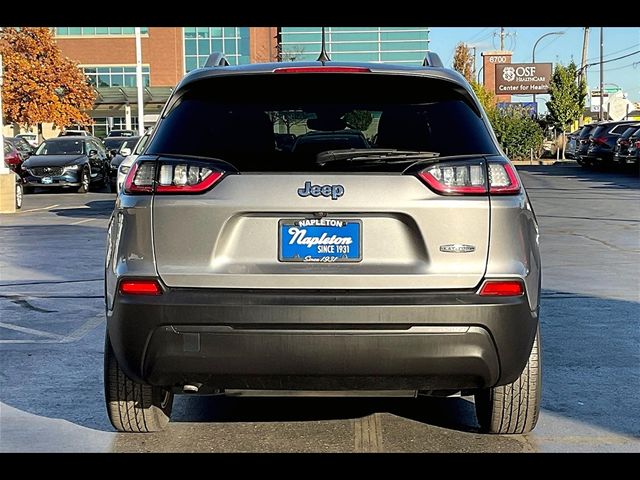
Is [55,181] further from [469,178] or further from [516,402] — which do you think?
[469,178]

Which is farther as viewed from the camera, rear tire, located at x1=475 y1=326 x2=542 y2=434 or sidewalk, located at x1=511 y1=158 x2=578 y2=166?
sidewalk, located at x1=511 y1=158 x2=578 y2=166

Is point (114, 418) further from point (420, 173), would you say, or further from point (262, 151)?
point (420, 173)

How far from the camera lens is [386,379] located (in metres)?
4.45

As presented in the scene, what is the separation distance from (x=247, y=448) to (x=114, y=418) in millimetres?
678

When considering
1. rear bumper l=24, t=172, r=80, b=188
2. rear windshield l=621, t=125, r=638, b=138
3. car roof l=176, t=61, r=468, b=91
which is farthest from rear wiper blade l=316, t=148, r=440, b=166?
rear windshield l=621, t=125, r=638, b=138

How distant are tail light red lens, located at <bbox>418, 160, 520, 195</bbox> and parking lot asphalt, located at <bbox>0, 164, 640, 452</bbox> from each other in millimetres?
1382

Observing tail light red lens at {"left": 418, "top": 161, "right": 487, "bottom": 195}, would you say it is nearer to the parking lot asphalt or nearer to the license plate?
the license plate

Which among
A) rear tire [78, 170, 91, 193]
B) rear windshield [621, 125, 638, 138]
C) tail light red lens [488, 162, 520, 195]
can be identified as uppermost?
tail light red lens [488, 162, 520, 195]

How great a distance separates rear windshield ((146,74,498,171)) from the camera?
Answer: 455 cm

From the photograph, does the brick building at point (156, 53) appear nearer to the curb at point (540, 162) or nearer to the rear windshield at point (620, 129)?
the curb at point (540, 162)

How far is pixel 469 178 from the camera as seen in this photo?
174 inches

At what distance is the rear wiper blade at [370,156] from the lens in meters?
4.43

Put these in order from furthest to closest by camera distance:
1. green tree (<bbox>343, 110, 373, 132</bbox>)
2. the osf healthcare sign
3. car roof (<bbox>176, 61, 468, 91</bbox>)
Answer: the osf healthcare sign → green tree (<bbox>343, 110, 373, 132</bbox>) → car roof (<bbox>176, 61, 468, 91</bbox>)

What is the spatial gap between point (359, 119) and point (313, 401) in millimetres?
1871
